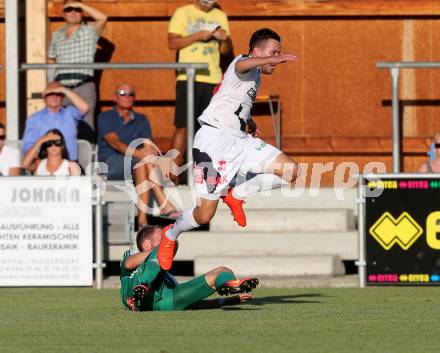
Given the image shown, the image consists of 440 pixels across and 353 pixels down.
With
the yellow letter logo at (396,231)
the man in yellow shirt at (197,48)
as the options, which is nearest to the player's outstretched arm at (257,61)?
the yellow letter logo at (396,231)

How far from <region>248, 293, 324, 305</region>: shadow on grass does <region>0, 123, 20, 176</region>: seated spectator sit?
3.94 meters

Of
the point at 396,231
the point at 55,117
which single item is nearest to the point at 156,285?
the point at 396,231

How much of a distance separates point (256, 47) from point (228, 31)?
4688 mm

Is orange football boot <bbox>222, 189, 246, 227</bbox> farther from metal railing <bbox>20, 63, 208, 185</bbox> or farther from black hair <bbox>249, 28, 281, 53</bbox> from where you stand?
metal railing <bbox>20, 63, 208, 185</bbox>

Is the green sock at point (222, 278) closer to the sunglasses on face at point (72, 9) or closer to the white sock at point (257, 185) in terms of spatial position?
the white sock at point (257, 185)

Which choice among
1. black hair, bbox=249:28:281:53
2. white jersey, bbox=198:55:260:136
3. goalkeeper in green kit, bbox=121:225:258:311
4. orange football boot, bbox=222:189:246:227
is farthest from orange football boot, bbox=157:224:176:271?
black hair, bbox=249:28:281:53

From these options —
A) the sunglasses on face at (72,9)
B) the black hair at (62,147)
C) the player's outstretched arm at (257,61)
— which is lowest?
the black hair at (62,147)

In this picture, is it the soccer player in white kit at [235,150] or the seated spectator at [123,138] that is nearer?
the soccer player in white kit at [235,150]

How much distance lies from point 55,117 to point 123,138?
0.81 meters

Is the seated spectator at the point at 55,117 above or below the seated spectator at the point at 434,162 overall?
above

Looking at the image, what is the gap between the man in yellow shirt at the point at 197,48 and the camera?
50.8 ft

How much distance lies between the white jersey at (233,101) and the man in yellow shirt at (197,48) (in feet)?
12.7

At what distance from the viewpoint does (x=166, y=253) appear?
10.4m

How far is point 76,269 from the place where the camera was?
1377 centimetres
